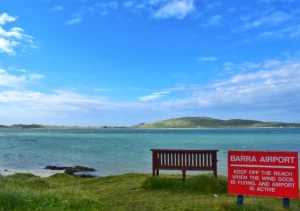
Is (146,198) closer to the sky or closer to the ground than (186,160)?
closer to the ground

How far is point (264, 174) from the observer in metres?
8.22

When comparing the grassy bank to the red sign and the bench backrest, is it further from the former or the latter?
the bench backrest

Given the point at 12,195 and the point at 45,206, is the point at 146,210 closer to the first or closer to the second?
the point at 45,206

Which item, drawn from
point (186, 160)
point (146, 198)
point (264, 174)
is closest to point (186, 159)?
point (186, 160)

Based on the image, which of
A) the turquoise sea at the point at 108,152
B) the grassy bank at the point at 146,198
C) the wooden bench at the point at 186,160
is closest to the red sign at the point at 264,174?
the grassy bank at the point at 146,198

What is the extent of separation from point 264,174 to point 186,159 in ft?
15.7

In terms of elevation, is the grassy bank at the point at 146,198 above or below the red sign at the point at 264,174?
below

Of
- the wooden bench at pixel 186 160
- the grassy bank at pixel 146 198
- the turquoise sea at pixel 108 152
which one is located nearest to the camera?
the grassy bank at pixel 146 198

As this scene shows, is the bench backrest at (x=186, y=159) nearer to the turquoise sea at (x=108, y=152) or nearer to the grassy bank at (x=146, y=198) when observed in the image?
the grassy bank at (x=146, y=198)

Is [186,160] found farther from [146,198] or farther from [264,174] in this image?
[264,174]

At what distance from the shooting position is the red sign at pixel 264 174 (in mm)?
8008

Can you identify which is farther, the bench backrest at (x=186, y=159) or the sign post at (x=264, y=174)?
the bench backrest at (x=186, y=159)

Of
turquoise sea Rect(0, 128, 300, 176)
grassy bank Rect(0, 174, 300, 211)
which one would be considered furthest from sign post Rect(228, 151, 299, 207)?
turquoise sea Rect(0, 128, 300, 176)

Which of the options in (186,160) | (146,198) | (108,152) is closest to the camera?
(146,198)
